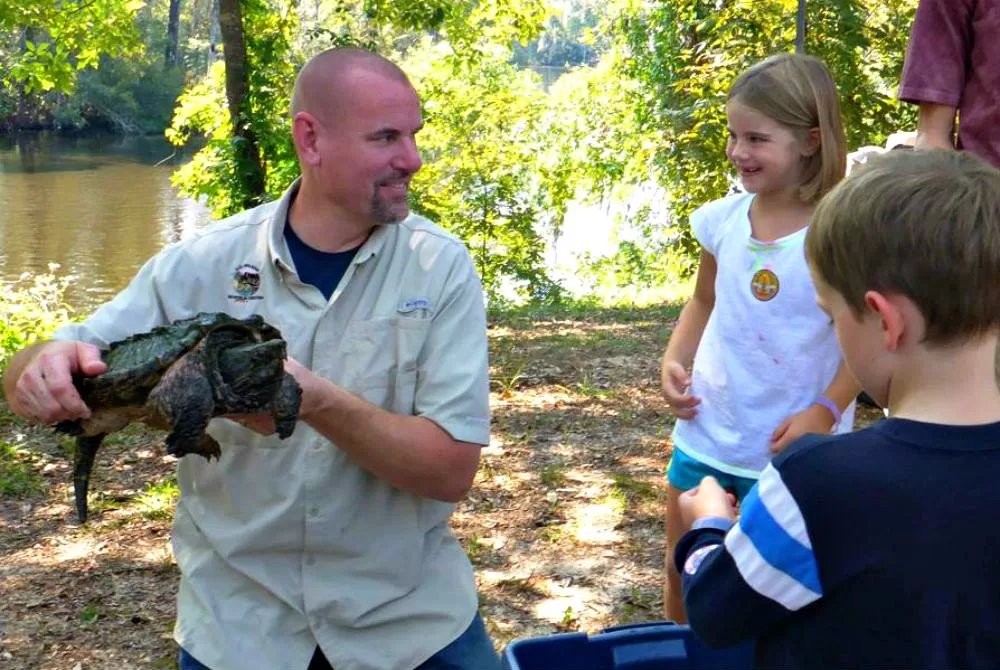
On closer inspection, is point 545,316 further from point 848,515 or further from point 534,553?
point 848,515

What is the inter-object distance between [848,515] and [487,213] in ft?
53.2

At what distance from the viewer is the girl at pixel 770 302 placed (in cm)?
279

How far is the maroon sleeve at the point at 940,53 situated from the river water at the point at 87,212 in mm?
14156

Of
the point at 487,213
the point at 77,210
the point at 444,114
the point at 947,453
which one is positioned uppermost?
the point at 947,453

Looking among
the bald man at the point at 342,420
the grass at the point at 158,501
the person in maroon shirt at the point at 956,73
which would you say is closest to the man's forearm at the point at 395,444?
the bald man at the point at 342,420

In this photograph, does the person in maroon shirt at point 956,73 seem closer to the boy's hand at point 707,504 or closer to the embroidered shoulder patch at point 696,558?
the boy's hand at point 707,504

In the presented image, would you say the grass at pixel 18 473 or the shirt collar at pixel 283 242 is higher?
the shirt collar at pixel 283 242

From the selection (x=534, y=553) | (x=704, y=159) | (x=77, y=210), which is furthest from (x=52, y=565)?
(x=77, y=210)

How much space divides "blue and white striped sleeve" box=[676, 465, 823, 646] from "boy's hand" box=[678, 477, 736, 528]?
16cm

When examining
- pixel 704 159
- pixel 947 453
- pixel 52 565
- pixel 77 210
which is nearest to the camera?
pixel 947 453

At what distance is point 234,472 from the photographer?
254 centimetres

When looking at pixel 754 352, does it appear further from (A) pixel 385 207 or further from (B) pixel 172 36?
(B) pixel 172 36

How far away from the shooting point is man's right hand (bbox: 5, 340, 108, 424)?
2287 mm

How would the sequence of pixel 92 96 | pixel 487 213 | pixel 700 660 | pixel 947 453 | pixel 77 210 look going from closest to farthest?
pixel 947 453
pixel 700 660
pixel 487 213
pixel 77 210
pixel 92 96
